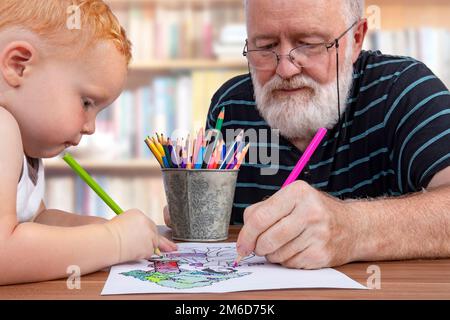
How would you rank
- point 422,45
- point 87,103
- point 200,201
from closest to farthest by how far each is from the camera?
point 87,103
point 200,201
point 422,45

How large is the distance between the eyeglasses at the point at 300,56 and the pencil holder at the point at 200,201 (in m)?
0.40

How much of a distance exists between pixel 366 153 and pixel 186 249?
1.96 ft

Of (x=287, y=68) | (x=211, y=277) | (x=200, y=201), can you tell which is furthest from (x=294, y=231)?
(x=287, y=68)

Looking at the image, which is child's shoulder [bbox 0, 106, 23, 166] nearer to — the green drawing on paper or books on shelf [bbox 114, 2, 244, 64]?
the green drawing on paper

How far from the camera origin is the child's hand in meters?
0.79

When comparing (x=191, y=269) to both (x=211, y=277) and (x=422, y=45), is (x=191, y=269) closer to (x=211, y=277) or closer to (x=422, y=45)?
(x=211, y=277)

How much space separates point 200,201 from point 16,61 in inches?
14.5

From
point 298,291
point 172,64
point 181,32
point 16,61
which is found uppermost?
point 181,32

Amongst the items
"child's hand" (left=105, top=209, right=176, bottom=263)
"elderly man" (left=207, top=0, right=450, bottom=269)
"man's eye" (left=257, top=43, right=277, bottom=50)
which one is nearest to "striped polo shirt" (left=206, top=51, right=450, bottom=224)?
"elderly man" (left=207, top=0, right=450, bottom=269)

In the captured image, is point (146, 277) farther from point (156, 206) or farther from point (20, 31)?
point (156, 206)

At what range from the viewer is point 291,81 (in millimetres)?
1334

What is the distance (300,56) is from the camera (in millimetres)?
1316

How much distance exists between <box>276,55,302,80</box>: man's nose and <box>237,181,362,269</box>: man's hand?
537 mm

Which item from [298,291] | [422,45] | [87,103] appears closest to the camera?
[298,291]
